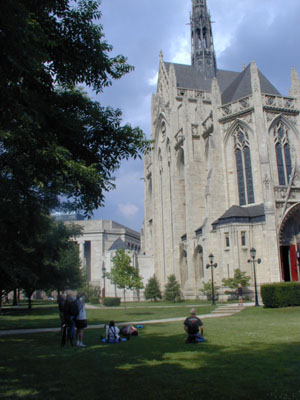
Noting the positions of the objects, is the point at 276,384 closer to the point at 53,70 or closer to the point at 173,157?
the point at 53,70

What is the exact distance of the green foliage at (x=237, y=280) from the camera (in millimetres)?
33500

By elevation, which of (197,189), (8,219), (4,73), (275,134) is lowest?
(8,219)

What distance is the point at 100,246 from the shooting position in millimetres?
100188

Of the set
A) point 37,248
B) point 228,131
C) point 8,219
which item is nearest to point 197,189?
point 228,131

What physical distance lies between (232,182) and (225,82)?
2524 cm

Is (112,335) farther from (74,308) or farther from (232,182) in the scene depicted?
(232,182)

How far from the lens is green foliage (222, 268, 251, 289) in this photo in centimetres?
3350

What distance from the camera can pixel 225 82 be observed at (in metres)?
59.6

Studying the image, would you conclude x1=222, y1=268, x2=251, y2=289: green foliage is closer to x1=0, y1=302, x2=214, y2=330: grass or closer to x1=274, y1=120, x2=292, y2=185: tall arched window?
x1=0, y1=302, x2=214, y2=330: grass

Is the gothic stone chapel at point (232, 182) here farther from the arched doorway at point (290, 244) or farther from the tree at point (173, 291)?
the tree at point (173, 291)

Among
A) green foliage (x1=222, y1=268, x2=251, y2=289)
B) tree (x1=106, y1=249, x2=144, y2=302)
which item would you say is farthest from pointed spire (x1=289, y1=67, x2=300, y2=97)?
tree (x1=106, y1=249, x2=144, y2=302)

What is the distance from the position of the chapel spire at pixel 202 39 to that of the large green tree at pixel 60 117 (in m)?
54.3

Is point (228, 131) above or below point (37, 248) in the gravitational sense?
above

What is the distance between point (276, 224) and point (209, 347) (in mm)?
26182
